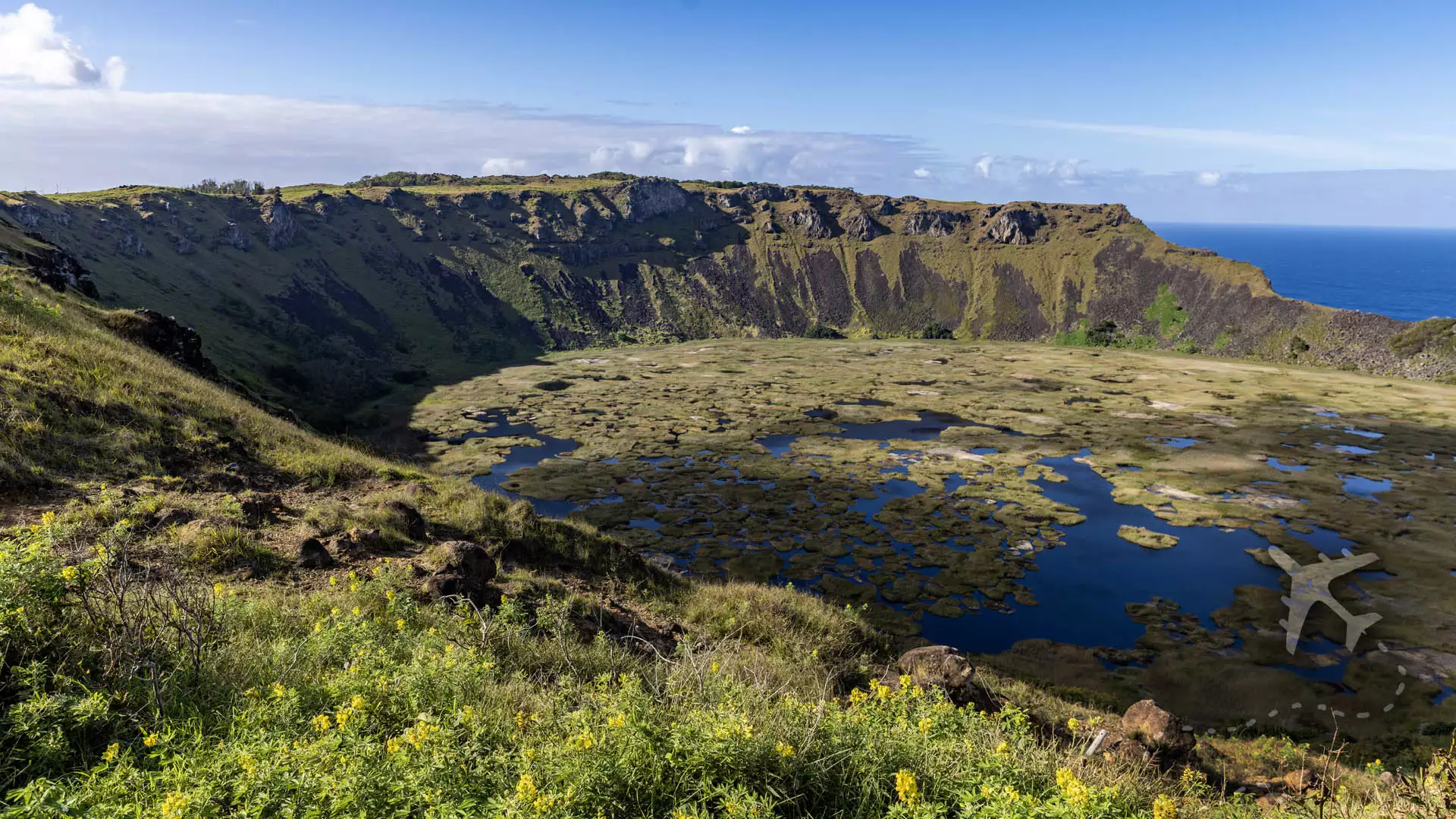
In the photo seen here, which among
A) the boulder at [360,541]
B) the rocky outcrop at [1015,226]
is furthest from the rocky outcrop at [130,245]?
the rocky outcrop at [1015,226]

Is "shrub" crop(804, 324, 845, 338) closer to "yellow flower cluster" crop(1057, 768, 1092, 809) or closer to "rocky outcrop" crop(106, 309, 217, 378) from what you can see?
"rocky outcrop" crop(106, 309, 217, 378)

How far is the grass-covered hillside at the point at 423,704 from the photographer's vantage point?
5207 mm

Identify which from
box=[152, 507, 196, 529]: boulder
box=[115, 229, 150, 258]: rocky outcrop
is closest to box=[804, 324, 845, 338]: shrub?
box=[115, 229, 150, 258]: rocky outcrop

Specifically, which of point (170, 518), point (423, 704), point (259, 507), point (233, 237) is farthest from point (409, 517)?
point (233, 237)

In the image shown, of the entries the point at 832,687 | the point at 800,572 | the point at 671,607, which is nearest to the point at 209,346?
the point at 800,572

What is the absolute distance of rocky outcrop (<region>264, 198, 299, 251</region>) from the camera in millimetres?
144625

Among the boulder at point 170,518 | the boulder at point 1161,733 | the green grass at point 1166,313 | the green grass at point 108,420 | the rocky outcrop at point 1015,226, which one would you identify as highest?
the rocky outcrop at point 1015,226

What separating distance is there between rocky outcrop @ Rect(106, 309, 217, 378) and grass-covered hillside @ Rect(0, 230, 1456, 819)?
17.9 meters

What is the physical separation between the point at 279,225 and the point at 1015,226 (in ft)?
647

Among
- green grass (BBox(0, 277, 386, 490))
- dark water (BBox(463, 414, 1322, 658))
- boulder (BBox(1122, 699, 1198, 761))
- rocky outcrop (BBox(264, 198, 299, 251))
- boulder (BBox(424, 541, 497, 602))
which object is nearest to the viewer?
boulder (BBox(1122, 699, 1198, 761))

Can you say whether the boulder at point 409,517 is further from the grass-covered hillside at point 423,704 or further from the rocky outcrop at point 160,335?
the rocky outcrop at point 160,335

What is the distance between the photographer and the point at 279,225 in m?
147

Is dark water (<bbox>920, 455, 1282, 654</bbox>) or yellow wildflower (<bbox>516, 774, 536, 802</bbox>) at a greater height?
yellow wildflower (<bbox>516, 774, 536, 802</bbox>)

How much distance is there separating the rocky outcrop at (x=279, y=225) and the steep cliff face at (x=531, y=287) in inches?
25.5
